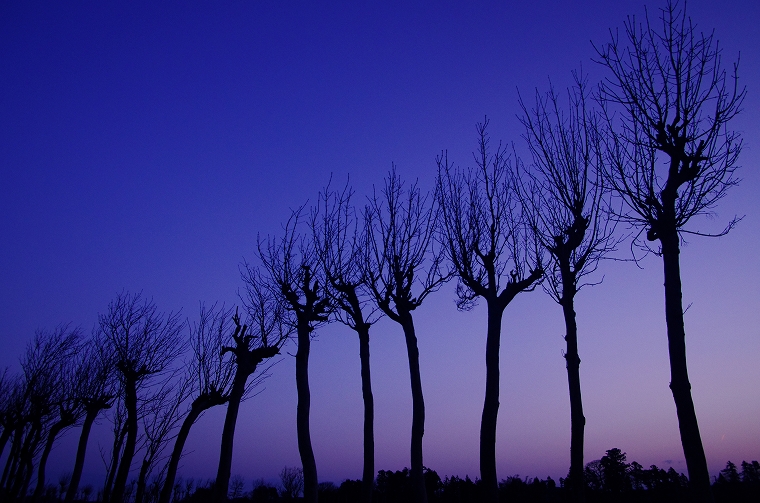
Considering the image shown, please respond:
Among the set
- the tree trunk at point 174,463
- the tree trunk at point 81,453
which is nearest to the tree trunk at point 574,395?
the tree trunk at point 174,463

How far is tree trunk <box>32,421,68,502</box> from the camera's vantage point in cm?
2334

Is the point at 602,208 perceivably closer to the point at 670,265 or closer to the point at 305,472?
the point at 670,265

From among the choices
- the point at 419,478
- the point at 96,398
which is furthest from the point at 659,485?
the point at 96,398

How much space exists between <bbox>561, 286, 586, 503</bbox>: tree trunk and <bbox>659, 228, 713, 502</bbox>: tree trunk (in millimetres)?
2603

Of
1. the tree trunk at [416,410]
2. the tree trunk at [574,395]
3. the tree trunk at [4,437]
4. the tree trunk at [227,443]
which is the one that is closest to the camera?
the tree trunk at [574,395]

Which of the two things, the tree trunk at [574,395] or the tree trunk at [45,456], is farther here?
the tree trunk at [45,456]

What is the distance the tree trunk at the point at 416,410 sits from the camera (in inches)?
439

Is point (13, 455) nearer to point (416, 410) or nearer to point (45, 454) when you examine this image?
point (45, 454)

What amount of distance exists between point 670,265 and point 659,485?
46.4 feet

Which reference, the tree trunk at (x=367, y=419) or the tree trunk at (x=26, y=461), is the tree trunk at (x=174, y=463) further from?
the tree trunk at (x=26, y=461)

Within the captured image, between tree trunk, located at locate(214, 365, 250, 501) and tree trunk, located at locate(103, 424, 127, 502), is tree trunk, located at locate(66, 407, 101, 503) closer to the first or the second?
tree trunk, located at locate(103, 424, 127, 502)

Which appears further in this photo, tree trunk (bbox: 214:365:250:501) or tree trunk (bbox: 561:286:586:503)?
tree trunk (bbox: 214:365:250:501)

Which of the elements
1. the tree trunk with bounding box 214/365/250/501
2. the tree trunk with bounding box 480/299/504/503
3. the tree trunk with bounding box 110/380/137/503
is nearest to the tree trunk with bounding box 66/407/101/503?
the tree trunk with bounding box 110/380/137/503

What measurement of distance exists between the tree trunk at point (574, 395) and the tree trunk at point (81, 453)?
19751mm
